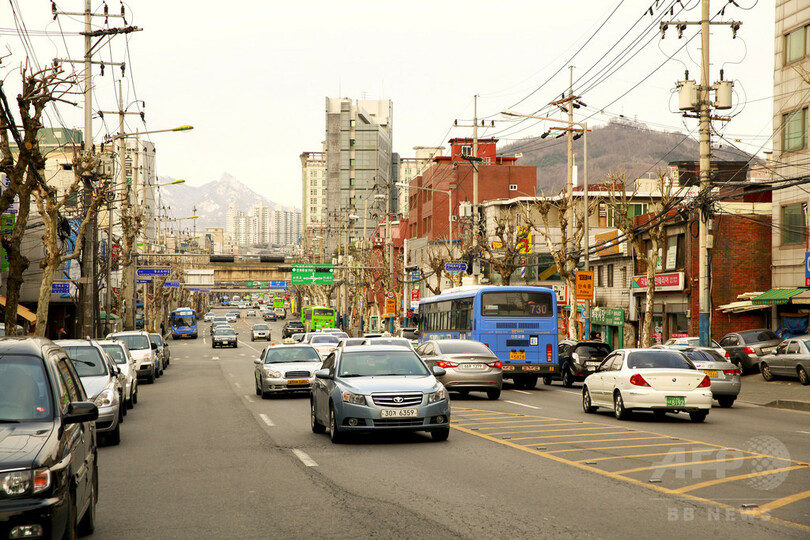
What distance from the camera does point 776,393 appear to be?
29.0 meters

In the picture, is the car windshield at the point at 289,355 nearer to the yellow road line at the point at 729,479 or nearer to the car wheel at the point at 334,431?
the car wheel at the point at 334,431

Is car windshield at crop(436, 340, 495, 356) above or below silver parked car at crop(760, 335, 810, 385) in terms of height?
above

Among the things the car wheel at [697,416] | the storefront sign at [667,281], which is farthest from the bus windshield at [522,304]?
the storefront sign at [667,281]

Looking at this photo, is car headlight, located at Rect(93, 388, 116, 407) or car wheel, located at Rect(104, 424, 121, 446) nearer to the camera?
car headlight, located at Rect(93, 388, 116, 407)

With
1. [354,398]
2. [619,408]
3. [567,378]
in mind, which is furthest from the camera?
[567,378]

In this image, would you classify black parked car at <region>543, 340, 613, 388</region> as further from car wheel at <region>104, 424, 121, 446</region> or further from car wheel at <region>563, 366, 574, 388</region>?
car wheel at <region>104, 424, 121, 446</region>

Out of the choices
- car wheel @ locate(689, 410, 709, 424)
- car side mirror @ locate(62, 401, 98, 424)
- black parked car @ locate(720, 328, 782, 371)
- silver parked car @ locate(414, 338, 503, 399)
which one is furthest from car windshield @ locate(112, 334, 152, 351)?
car side mirror @ locate(62, 401, 98, 424)

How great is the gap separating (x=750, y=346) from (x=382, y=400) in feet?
88.6

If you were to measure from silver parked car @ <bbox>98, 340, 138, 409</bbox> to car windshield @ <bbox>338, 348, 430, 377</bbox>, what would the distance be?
25.7 feet

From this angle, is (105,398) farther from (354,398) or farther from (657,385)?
(657,385)

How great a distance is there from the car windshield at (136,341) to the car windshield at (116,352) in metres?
9.95

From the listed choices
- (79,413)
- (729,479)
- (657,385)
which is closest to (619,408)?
A: (657,385)

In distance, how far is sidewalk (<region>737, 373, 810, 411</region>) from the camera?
2533 centimetres

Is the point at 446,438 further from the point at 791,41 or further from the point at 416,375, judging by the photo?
the point at 791,41
